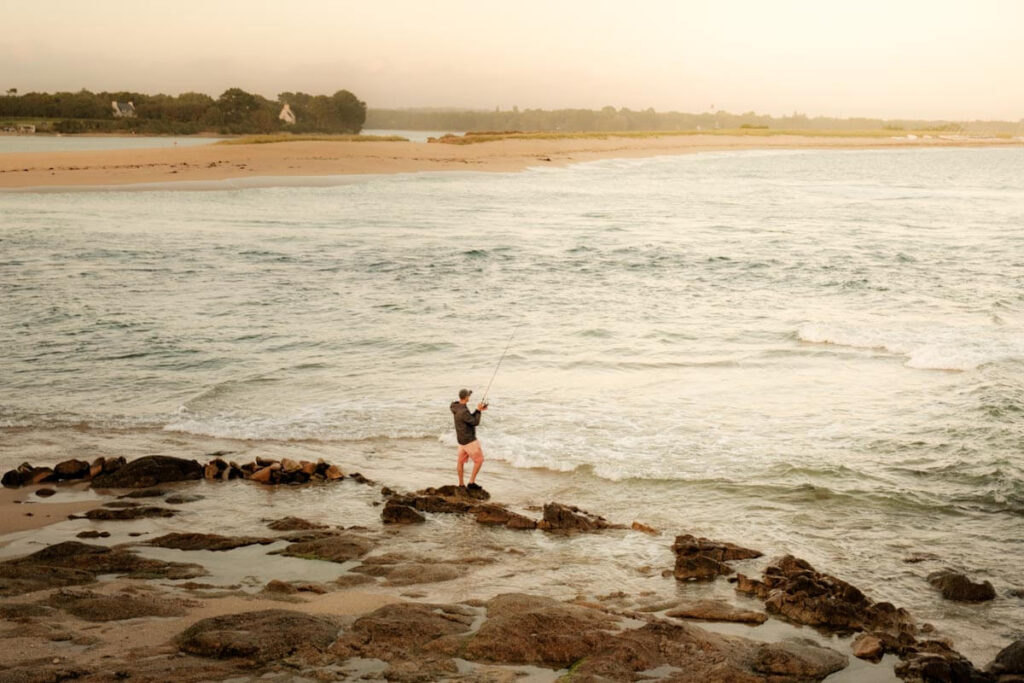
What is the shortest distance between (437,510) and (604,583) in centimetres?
258

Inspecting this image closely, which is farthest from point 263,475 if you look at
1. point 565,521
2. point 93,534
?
point 565,521

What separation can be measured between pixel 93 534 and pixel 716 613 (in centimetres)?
605

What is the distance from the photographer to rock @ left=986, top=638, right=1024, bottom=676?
22.3 feet

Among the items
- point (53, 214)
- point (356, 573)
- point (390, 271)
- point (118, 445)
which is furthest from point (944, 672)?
point (53, 214)

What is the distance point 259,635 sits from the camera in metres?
6.83

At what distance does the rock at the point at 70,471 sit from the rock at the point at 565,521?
5610 millimetres

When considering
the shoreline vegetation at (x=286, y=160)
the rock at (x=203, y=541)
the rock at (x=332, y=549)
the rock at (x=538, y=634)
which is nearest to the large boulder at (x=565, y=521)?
the rock at (x=332, y=549)

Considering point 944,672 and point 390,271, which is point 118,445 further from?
point 390,271

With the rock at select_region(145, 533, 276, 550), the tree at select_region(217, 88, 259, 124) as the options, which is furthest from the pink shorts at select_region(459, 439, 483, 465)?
the tree at select_region(217, 88, 259, 124)

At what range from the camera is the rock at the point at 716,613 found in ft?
25.5

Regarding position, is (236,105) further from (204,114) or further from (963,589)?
(963,589)

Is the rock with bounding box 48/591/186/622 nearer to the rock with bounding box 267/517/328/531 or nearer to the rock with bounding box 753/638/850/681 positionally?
the rock with bounding box 267/517/328/531

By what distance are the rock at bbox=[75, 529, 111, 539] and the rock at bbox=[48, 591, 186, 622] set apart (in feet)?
5.19

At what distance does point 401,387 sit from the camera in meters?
16.0
